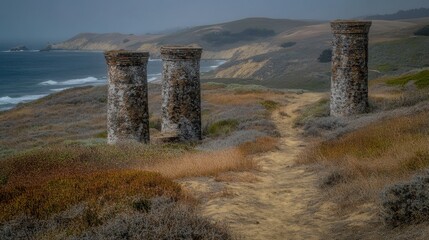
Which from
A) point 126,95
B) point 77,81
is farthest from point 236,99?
point 77,81

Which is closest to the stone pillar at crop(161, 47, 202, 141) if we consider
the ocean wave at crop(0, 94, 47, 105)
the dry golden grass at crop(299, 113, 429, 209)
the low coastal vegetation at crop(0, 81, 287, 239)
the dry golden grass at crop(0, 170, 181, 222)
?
the low coastal vegetation at crop(0, 81, 287, 239)

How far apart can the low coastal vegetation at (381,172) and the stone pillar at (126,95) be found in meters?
6.36

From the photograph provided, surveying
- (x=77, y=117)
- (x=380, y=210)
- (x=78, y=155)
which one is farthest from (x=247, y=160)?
(x=77, y=117)

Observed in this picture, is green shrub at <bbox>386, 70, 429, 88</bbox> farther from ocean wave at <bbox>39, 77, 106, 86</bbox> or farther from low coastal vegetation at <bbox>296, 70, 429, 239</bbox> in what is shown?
ocean wave at <bbox>39, 77, 106, 86</bbox>

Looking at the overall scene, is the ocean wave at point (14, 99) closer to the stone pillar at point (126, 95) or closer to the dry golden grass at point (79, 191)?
the stone pillar at point (126, 95)

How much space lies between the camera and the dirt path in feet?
23.1

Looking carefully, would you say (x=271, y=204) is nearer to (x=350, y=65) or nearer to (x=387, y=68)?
(x=350, y=65)

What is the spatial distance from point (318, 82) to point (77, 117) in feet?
96.1

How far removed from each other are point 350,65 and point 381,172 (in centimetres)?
1090

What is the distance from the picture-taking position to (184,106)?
1728 cm

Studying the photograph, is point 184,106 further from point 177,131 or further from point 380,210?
point 380,210

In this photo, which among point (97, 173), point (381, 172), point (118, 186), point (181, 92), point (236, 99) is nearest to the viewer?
point (118, 186)

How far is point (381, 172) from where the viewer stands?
8.68 meters

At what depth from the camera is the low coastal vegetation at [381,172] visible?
19.8ft
